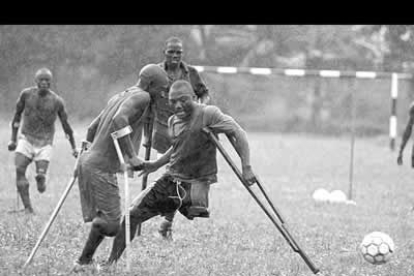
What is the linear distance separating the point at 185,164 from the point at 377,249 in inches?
85.9

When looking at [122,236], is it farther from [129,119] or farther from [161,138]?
[161,138]

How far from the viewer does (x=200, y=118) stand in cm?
764

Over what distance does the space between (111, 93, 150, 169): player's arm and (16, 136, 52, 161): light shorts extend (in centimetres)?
467

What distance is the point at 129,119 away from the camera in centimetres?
750

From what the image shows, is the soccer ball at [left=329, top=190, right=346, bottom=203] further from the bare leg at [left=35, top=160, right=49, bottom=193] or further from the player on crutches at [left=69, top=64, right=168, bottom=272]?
the player on crutches at [left=69, top=64, right=168, bottom=272]

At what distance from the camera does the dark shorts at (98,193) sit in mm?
7539

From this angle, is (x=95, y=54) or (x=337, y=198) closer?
(x=337, y=198)

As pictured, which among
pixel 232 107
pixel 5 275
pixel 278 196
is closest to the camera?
pixel 5 275

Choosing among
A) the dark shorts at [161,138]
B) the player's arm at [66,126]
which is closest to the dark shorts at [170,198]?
the dark shorts at [161,138]

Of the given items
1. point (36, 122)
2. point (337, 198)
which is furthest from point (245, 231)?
point (337, 198)

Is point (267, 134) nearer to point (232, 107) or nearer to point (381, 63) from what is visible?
point (232, 107)
